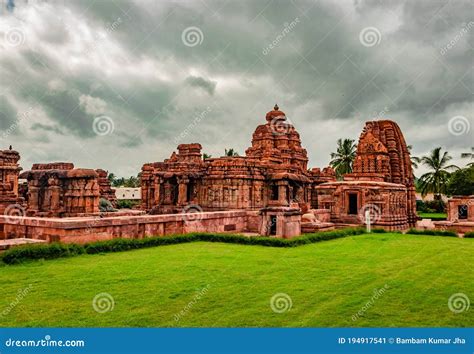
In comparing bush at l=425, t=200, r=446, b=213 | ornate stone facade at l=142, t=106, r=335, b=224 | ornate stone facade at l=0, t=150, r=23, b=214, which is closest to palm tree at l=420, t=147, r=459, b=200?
bush at l=425, t=200, r=446, b=213

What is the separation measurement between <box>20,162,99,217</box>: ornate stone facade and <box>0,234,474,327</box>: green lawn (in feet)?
20.3

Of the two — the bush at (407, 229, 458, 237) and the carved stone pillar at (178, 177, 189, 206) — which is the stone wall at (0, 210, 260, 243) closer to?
the carved stone pillar at (178, 177, 189, 206)

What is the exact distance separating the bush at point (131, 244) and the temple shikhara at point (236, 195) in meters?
0.79

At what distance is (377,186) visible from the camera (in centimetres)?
2191

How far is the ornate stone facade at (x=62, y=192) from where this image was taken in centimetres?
Answer: 1583

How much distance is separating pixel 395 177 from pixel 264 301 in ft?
76.1

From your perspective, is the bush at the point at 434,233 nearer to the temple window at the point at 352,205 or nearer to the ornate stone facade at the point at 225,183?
the temple window at the point at 352,205

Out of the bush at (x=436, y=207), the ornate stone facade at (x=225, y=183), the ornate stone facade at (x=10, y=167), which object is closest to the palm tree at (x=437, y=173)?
the bush at (x=436, y=207)

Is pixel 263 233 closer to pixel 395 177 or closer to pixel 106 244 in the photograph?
pixel 106 244

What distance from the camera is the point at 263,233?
14.6 metres

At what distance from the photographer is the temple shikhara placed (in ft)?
42.6

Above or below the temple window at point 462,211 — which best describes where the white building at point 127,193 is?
above

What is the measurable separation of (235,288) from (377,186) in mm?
16827

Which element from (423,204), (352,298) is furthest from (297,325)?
(423,204)
